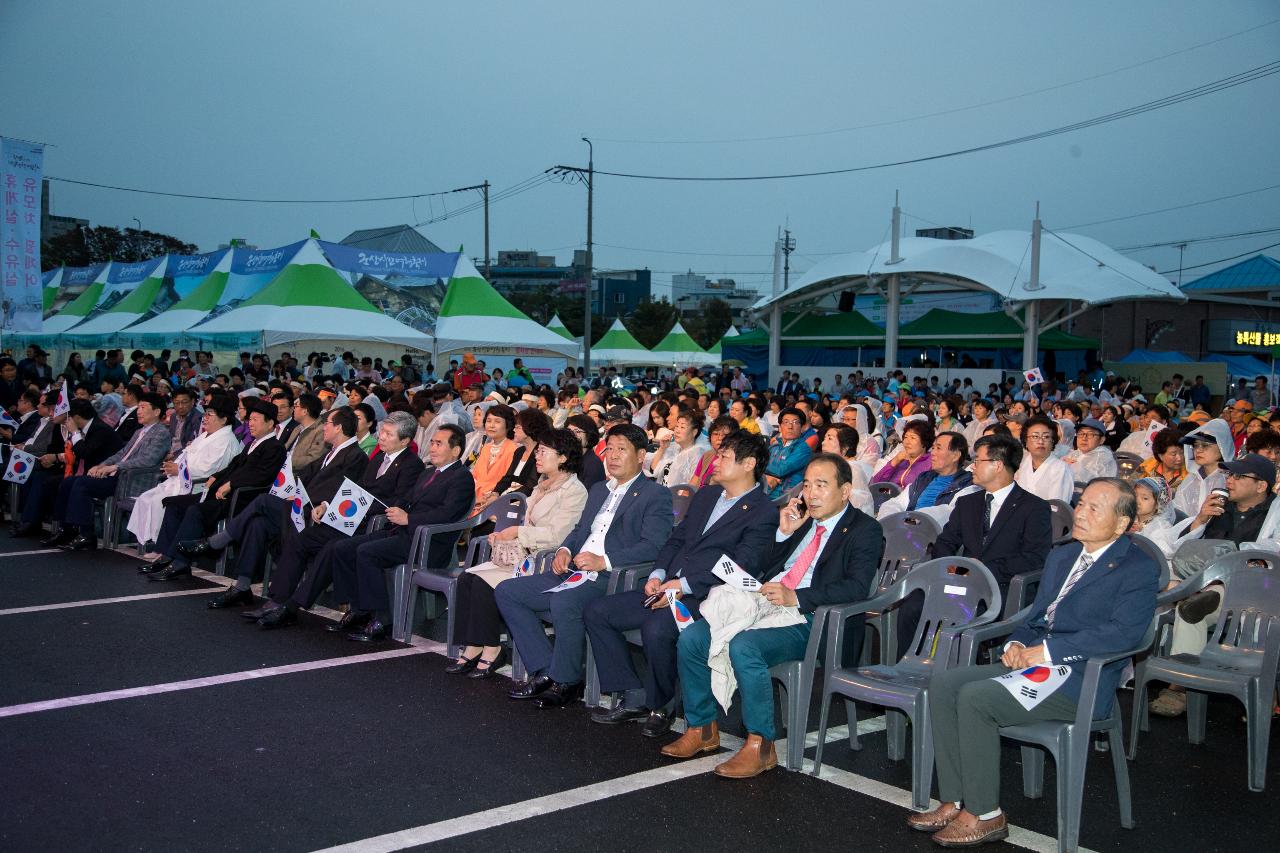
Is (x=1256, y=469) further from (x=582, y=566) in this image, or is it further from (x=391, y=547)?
(x=391, y=547)

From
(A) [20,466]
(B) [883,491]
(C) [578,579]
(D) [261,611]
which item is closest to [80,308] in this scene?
(A) [20,466]

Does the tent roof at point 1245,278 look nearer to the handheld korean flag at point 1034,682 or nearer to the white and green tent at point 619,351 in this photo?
the white and green tent at point 619,351

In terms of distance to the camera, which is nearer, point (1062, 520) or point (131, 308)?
point (1062, 520)

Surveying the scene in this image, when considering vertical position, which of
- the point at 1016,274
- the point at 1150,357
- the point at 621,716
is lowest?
the point at 621,716

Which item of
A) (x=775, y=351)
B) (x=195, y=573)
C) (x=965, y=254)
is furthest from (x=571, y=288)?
(x=195, y=573)

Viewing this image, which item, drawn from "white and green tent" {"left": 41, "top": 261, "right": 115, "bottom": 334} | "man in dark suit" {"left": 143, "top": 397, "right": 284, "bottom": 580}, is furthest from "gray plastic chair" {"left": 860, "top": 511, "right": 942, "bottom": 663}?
"white and green tent" {"left": 41, "top": 261, "right": 115, "bottom": 334}

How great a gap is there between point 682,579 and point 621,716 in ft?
2.54

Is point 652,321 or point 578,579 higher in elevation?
point 652,321

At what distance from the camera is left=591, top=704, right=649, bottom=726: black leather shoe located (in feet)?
16.4

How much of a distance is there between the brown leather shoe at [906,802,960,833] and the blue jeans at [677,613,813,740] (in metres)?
0.72

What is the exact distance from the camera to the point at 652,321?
71062 millimetres

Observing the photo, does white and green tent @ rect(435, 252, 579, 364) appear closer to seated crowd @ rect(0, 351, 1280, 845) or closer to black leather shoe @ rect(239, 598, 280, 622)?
seated crowd @ rect(0, 351, 1280, 845)

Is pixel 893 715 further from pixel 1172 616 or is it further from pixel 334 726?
pixel 334 726

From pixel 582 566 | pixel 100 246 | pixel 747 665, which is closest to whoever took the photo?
pixel 747 665
